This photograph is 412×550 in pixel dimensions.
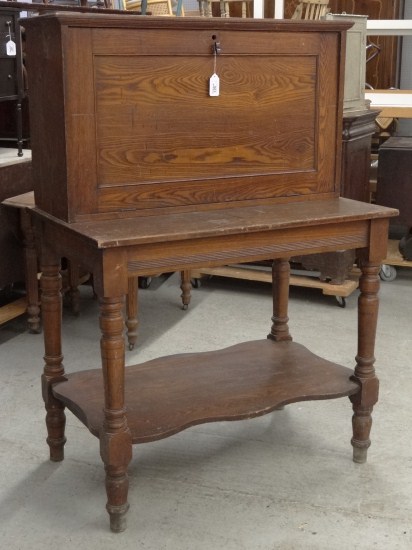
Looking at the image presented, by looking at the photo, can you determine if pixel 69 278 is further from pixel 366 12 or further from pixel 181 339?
pixel 366 12

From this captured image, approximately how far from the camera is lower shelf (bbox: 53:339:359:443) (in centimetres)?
259

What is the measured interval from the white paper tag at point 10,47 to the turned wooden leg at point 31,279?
0.84 meters

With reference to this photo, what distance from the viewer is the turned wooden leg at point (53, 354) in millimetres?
2723

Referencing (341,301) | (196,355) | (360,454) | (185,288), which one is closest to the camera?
(360,454)

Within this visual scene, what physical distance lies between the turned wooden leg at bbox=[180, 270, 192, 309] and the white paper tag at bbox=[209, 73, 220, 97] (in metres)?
1.98

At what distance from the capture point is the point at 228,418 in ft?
8.57

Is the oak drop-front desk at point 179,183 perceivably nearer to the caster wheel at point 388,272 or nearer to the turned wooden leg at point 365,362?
the turned wooden leg at point 365,362

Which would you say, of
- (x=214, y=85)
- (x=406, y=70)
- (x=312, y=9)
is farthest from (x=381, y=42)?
(x=214, y=85)

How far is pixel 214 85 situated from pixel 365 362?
3.47ft

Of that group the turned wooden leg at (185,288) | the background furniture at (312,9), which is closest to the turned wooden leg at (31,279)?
the turned wooden leg at (185,288)

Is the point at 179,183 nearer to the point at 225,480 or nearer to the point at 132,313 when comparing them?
the point at 225,480

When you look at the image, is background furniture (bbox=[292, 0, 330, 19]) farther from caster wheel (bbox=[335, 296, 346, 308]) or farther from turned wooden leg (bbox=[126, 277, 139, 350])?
turned wooden leg (bbox=[126, 277, 139, 350])

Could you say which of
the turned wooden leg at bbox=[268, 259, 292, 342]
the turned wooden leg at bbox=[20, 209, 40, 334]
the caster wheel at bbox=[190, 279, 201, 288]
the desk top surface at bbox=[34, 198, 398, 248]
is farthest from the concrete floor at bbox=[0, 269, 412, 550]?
the caster wheel at bbox=[190, 279, 201, 288]

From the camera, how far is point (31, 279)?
4.13 meters
